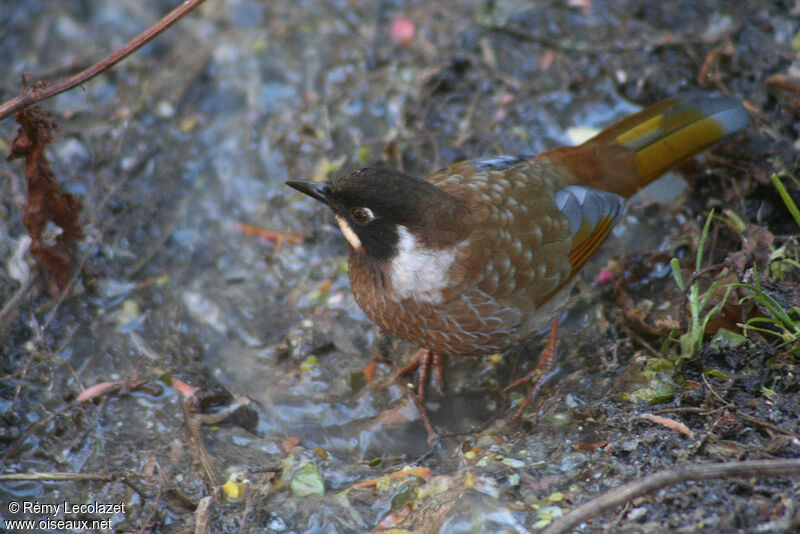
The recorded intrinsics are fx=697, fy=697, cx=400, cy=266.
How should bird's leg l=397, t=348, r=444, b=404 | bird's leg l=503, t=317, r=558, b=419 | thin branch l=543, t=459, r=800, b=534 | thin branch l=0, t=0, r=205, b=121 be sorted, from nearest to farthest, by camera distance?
thin branch l=543, t=459, r=800, b=534 < thin branch l=0, t=0, r=205, b=121 < bird's leg l=503, t=317, r=558, b=419 < bird's leg l=397, t=348, r=444, b=404

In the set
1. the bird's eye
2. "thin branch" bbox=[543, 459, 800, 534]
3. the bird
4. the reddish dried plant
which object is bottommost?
"thin branch" bbox=[543, 459, 800, 534]

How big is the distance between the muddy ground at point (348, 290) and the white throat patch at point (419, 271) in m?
0.86

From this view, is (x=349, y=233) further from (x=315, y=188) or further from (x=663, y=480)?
(x=663, y=480)

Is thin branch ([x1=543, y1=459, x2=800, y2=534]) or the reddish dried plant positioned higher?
the reddish dried plant

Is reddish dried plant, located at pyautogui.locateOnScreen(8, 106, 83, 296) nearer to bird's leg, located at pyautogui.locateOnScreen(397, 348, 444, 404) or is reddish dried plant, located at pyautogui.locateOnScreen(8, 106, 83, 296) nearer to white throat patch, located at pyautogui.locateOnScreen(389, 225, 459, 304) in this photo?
white throat patch, located at pyautogui.locateOnScreen(389, 225, 459, 304)

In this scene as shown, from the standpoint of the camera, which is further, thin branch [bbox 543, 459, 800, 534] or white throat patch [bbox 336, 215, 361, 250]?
white throat patch [bbox 336, 215, 361, 250]

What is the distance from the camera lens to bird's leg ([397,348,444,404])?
4539mm

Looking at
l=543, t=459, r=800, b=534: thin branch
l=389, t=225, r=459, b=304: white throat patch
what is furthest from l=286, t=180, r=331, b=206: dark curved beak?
l=543, t=459, r=800, b=534: thin branch

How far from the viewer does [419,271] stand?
4.00 meters

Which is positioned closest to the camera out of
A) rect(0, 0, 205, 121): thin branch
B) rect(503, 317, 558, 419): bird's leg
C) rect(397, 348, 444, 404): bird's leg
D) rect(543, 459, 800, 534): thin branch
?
rect(543, 459, 800, 534): thin branch

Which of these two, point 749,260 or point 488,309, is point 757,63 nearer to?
point 749,260

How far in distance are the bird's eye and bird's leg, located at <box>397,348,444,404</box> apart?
109 centimetres

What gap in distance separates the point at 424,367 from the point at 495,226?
1.06 meters

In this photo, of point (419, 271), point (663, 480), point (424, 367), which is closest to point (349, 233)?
point (419, 271)
